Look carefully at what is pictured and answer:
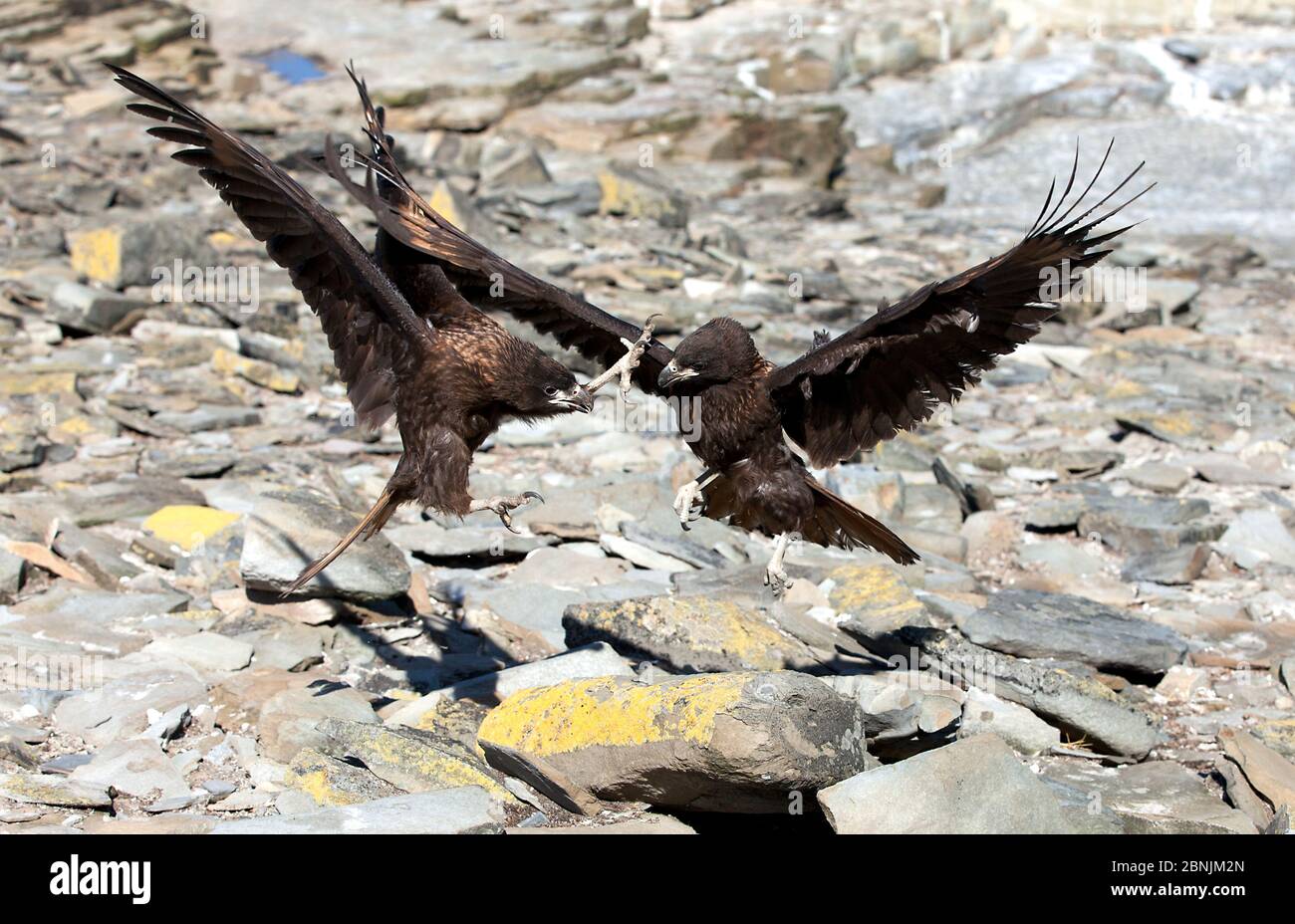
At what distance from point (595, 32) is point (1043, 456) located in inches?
759

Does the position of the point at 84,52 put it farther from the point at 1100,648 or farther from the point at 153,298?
the point at 1100,648

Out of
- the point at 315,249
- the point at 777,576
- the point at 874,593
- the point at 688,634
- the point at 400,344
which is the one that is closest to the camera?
the point at 315,249

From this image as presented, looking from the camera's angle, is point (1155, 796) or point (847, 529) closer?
point (1155, 796)

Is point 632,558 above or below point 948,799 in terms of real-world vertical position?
below

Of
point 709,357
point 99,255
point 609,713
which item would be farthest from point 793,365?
point 99,255

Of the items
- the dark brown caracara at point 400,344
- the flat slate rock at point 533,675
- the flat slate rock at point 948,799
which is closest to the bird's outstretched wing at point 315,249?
the dark brown caracara at point 400,344

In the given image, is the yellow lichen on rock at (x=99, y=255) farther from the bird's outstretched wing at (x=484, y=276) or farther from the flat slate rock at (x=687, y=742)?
the flat slate rock at (x=687, y=742)

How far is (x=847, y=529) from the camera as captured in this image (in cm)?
580

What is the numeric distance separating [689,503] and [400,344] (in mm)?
1393

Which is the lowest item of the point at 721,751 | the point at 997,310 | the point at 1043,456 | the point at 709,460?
the point at 1043,456

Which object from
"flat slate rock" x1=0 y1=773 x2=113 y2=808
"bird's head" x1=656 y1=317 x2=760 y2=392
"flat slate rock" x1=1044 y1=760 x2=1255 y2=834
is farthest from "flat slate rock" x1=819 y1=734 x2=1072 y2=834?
"flat slate rock" x1=0 y1=773 x2=113 y2=808

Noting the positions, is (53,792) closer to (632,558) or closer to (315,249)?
(315,249)

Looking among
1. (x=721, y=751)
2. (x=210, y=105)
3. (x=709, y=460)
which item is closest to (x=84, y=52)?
(x=210, y=105)

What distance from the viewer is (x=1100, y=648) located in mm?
6293
